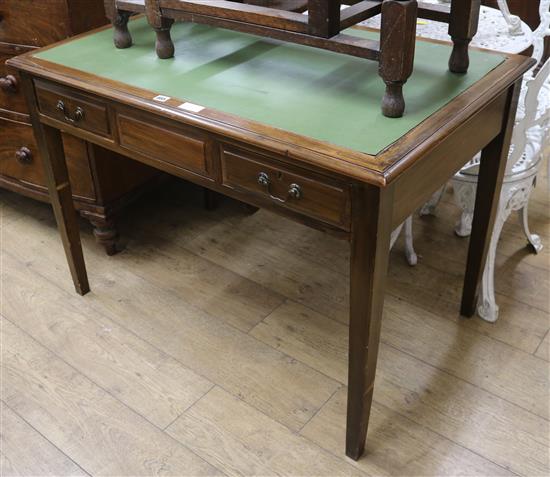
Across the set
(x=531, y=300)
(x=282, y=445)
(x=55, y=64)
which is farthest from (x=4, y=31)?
(x=531, y=300)

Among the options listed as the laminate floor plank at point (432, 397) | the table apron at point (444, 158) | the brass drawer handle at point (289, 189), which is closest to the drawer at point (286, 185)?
the brass drawer handle at point (289, 189)

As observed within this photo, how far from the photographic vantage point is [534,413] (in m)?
1.59

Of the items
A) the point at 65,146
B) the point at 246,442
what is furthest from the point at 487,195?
the point at 65,146

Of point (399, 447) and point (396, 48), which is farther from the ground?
point (396, 48)

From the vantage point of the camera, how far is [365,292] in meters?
1.21

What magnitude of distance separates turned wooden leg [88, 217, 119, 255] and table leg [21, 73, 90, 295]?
166 mm

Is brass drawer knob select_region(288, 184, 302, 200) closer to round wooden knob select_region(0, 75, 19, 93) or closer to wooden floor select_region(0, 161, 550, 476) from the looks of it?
wooden floor select_region(0, 161, 550, 476)

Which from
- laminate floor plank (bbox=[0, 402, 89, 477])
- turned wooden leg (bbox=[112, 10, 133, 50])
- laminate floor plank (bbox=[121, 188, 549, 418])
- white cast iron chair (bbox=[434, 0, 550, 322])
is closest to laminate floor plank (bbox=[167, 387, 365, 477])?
laminate floor plank (bbox=[0, 402, 89, 477])

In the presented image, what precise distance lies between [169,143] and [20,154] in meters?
1.01

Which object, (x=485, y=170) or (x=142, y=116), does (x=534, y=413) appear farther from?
(x=142, y=116)

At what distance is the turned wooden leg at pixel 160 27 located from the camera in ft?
4.87

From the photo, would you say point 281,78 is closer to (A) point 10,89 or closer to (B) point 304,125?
(B) point 304,125

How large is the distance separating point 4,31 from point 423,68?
1.31 m

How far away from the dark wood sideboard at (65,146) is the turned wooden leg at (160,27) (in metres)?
0.46
